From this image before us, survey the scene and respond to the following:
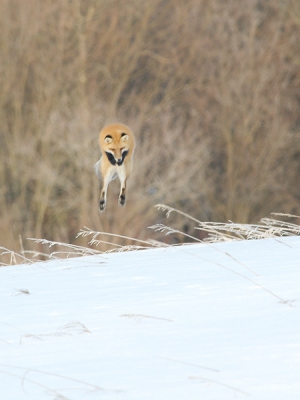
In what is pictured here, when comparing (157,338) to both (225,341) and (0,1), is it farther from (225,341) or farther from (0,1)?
(0,1)

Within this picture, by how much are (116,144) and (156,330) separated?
2631 millimetres

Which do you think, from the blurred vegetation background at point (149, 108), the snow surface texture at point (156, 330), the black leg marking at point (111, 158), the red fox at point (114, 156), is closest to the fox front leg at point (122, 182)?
the red fox at point (114, 156)

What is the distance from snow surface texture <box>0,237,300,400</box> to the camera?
5.65 feet

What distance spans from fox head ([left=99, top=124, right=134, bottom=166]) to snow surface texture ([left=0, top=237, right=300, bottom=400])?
1.47 metres

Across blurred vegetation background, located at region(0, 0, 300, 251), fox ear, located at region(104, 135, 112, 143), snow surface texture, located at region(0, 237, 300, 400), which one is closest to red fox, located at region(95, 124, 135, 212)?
fox ear, located at region(104, 135, 112, 143)

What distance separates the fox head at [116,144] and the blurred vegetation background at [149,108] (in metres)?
11.6

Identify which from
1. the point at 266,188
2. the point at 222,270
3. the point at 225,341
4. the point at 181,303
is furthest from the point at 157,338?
the point at 266,188

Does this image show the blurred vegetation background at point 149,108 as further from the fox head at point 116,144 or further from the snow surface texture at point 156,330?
the snow surface texture at point 156,330

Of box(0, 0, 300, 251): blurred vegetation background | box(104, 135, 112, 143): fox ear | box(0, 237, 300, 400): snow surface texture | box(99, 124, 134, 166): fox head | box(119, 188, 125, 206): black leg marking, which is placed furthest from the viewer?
box(0, 0, 300, 251): blurred vegetation background

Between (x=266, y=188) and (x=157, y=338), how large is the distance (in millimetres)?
17098

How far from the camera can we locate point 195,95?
19250 mm

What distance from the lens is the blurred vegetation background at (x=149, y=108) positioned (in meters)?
17.2

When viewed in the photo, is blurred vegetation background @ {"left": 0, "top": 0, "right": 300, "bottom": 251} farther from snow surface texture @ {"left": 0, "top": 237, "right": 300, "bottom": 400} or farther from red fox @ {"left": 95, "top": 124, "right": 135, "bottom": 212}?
snow surface texture @ {"left": 0, "top": 237, "right": 300, "bottom": 400}

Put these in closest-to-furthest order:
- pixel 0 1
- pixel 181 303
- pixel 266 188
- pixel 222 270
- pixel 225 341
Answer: pixel 225 341 < pixel 181 303 < pixel 222 270 < pixel 0 1 < pixel 266 188
